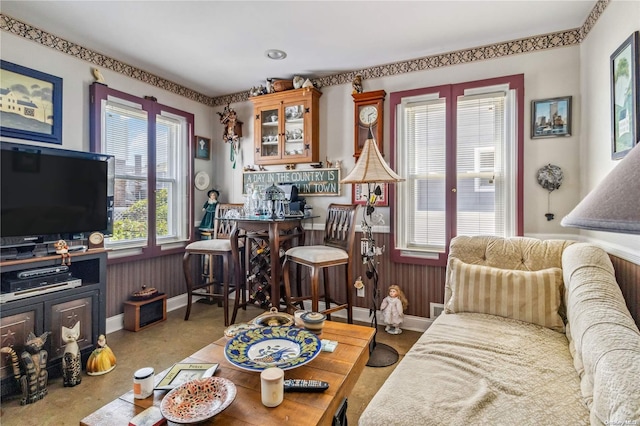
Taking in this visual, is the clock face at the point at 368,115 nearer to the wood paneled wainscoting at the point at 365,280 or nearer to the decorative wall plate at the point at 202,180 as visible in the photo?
the wood paneled wainscoting at the point at 365,280

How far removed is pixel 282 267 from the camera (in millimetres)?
3178

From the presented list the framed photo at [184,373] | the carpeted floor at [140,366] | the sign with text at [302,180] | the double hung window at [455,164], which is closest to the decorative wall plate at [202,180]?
the sign with text at [302,180]

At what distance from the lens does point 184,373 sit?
1318mm

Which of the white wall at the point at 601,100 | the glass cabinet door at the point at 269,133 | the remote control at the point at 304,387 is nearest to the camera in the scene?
the remote control at the point at 304,387

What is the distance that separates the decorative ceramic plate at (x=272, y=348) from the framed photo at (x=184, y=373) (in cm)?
9

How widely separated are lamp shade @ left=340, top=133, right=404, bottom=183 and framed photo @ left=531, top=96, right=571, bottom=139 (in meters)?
1.23

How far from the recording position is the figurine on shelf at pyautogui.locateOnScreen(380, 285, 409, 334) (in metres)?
2.95

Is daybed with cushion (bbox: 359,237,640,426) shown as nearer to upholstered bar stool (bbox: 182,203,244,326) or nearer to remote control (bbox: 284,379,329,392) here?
remote control (bbox: 284,379,329,392)

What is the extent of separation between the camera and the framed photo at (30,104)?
2.30 meters

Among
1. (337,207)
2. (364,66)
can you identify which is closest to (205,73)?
(364,66)

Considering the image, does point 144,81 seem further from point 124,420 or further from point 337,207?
point 124,420

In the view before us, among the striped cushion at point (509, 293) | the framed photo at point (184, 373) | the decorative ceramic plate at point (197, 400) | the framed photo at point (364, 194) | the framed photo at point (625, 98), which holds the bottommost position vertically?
the framed photo at point (184, 373)

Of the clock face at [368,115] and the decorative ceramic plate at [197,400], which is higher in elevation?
the clock face at [368,115]

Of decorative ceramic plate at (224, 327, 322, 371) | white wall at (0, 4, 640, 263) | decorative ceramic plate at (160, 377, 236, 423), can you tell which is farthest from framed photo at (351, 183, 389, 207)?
decorative ceramic plate at (160, 377, 236, 423)
